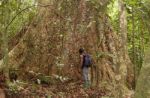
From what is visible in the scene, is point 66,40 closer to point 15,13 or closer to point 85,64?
point 85,64

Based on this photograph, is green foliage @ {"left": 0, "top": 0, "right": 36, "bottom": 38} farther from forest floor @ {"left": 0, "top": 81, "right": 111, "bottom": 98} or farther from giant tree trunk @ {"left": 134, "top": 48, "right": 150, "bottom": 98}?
giant tree trunk @ {"left": 134, "top": 48, "right": 150, "bottom": 98}

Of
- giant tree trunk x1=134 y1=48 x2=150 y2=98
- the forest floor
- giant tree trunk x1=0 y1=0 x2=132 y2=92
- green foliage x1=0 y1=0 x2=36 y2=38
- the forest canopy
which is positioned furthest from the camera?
giant tree trunk x1=0 y1=0 x2=132 y2=92

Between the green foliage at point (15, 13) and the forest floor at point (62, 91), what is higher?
the green foliage at point (15, 13)

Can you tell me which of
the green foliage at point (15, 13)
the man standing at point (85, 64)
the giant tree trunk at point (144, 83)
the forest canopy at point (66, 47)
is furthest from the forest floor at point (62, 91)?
the giant tree trunk at point (144, 83)

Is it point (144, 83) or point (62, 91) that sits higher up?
point (144, 83)

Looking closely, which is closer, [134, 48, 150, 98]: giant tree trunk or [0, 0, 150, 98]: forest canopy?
[134, 48, 150, 98]: giant tree trunk

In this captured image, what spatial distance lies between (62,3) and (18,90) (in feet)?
14.5

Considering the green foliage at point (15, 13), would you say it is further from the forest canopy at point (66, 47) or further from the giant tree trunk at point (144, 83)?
the giant tree trunk at point (144, 83)

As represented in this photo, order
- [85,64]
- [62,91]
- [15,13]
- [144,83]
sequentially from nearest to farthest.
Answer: [144,83]
[62,91]
[85,64]
[15,13]

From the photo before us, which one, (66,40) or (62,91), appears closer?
(62,91)

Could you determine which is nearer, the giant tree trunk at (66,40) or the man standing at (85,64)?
the giant tree trunk at (66,40)

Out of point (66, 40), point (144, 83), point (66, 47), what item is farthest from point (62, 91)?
point (144, 83)

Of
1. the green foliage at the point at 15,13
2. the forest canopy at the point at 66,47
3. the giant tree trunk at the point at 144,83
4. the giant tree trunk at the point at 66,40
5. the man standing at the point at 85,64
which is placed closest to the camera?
the giant tree trunk at the point at 144,83

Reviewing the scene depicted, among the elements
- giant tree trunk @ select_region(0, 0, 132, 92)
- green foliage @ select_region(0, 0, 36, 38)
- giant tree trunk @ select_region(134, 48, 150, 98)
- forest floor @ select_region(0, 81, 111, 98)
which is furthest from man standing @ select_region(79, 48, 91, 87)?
giant tree trunk @ select_region(134, 48, 150, 98)
